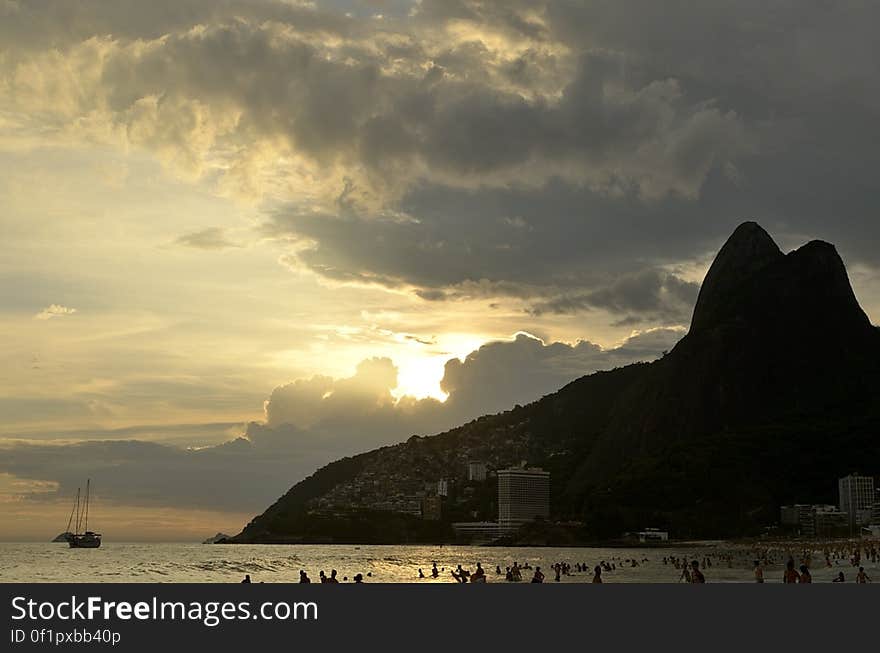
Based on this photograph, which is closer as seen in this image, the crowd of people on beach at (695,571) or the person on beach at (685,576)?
the crowd of people on beach at (695,571)

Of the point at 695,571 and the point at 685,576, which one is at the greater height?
the point at 695,571

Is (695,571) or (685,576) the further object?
(685,576)

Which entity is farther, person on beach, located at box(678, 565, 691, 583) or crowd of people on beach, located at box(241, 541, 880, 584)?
person on beach, located at box(678, 565, 691, 583)
